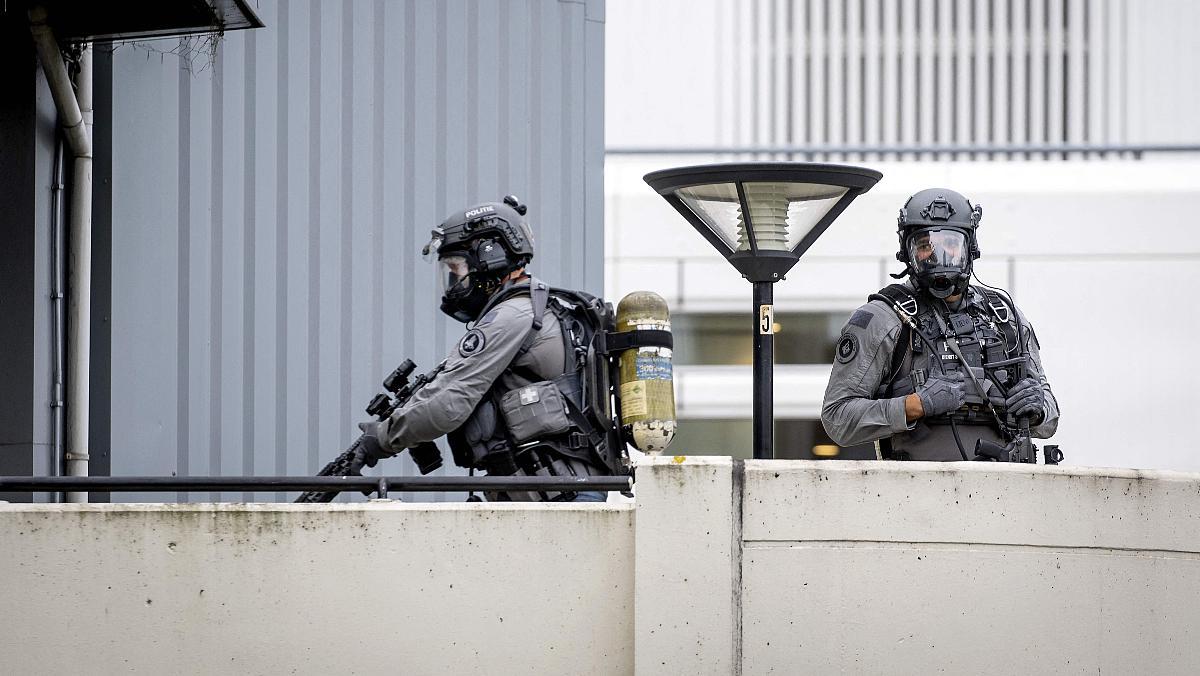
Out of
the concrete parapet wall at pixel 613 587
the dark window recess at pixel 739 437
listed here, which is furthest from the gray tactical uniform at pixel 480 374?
the dark window recess at pixel 739 437

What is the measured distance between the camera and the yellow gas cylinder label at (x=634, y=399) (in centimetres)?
488

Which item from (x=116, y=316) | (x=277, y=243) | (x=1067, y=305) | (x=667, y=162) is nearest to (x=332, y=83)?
(x=277, y=243)

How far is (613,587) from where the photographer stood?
411cm

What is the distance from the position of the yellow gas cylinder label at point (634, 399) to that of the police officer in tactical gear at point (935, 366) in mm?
779

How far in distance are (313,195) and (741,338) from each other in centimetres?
554

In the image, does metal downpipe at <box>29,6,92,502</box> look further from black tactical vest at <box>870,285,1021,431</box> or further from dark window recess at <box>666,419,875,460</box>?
dark window recess at <box>666,419,875,460</box>

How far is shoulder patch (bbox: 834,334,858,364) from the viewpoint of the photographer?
5.23m

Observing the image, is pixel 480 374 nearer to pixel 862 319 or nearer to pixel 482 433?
pixel 482 433

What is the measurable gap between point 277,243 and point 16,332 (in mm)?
1272

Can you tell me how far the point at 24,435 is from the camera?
222 inches

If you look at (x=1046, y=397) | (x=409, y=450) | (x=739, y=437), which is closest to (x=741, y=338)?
(x=739, y=437)

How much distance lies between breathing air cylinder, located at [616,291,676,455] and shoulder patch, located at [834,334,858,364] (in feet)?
2.37

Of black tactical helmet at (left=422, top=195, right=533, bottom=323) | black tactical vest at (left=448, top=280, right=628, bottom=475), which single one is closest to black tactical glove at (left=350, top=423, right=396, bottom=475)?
black tactical vest at (left=448, top=280, right=628, bottom=475)

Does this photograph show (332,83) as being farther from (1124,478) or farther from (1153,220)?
(1153,220)
